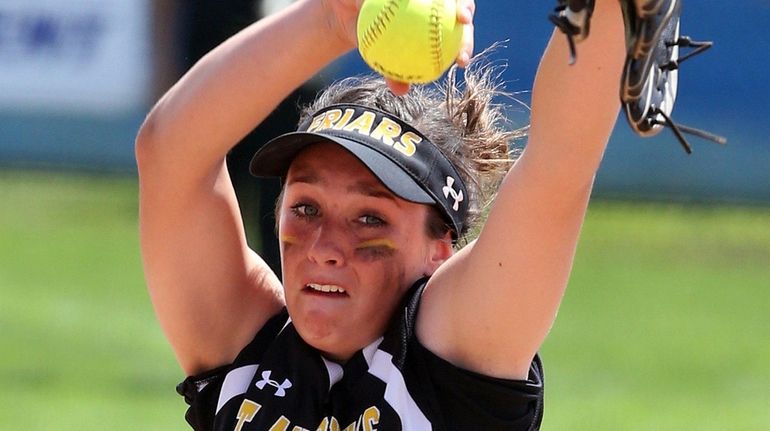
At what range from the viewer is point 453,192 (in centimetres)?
258

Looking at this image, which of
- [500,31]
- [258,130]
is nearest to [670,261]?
[500,31]

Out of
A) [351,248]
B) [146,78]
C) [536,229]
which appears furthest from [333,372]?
[146,78]

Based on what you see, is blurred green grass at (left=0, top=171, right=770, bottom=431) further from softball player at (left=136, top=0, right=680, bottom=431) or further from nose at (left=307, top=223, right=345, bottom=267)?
nose at (left=307, top=223, right=345, bottom=267)

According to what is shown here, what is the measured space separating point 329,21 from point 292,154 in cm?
30

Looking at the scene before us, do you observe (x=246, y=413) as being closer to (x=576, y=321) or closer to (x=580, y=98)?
(x=580, y=98)

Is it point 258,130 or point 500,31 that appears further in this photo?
point 500,31

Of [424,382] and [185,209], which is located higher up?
[185,209]

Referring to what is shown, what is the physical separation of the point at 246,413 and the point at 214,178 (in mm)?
438

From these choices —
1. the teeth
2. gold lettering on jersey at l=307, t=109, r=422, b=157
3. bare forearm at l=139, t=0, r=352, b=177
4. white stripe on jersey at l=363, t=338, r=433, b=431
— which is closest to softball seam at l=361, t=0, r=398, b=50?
bare forearm at l=139, t=0, r=352, b=177

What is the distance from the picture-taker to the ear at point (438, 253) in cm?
263

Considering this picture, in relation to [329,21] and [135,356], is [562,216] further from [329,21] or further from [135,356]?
[135,356]

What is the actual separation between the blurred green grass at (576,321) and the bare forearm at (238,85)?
3549 millimetres

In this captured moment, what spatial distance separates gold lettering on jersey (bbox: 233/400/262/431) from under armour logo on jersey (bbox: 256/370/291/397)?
4cm

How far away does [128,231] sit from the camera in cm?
949
